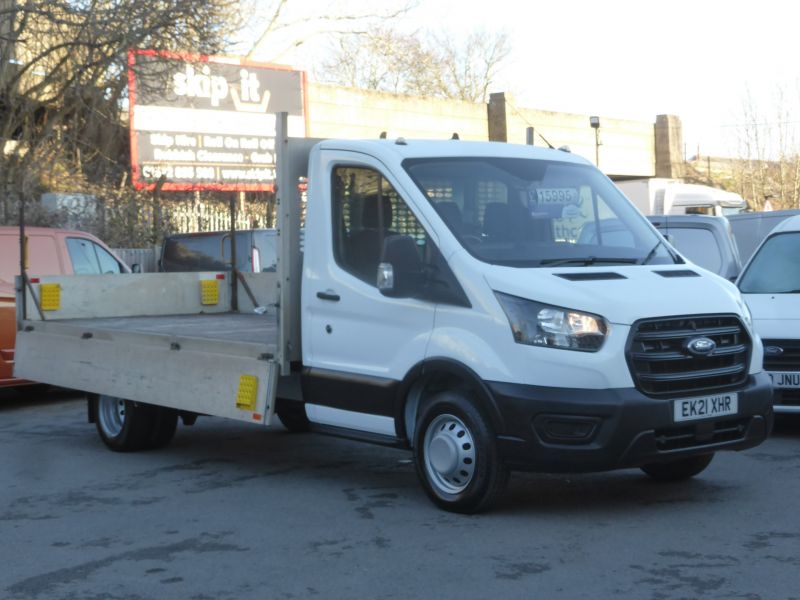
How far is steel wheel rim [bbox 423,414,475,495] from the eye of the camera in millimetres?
6969

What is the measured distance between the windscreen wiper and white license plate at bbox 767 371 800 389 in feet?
9.00

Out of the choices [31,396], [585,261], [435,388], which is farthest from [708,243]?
[31,396]

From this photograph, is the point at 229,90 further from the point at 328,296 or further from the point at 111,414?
the point at 328,296

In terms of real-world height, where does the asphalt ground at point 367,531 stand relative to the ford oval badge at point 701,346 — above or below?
below

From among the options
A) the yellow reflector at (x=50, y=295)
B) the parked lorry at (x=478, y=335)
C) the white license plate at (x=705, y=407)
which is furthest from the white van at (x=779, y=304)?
the yellow reflector at (x=50, y=295)

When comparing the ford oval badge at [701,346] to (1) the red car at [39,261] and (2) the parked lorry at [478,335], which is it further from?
(1) the red car at [39,261]

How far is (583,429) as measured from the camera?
6.61 metres

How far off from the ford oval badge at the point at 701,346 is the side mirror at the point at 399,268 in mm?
1579

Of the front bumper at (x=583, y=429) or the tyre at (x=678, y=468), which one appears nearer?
the front bumper at (x=583, y=429)

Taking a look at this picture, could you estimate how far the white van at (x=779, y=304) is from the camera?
9578mm

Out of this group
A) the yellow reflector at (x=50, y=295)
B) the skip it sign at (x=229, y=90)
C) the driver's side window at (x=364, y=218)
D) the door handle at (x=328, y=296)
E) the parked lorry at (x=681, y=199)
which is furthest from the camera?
the skip it sign at (x=229, y=90)

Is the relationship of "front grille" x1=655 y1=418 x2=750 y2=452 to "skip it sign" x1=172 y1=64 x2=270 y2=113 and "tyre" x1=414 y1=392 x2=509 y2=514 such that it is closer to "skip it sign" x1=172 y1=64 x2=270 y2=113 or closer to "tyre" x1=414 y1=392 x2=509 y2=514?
"tyre" x1=414 y1=392 x2=509 y2=514

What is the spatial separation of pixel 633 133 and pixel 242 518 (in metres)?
40.6

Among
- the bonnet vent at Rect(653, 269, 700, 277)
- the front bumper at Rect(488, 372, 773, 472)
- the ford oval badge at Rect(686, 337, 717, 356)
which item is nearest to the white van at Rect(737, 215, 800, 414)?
the bonnet vent at Rect(653, 269, 700, 277)
